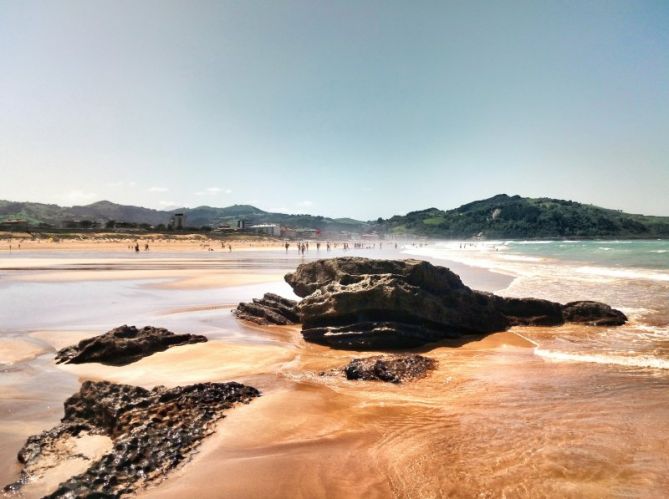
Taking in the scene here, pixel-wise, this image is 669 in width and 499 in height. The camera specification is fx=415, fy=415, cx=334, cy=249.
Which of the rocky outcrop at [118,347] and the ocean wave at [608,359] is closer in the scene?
the ocean wave at [608,359]

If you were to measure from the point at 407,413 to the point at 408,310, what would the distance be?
16.4 ft

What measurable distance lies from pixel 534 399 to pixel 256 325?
9205 millimetres

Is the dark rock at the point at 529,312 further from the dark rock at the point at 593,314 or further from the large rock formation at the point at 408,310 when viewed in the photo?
the dark rock at the point at 593,314

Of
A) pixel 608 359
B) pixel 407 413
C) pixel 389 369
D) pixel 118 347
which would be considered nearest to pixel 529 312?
pixel 608 359

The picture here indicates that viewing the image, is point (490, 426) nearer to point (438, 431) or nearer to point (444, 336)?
point (438, 431)

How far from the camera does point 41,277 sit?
1097 inches

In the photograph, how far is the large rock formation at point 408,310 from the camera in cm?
1133

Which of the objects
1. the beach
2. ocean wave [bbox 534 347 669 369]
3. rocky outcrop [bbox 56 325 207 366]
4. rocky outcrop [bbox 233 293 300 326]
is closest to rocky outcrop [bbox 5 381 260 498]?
the beach

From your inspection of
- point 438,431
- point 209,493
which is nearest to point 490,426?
point 438,431

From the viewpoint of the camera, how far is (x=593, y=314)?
13.7 metres

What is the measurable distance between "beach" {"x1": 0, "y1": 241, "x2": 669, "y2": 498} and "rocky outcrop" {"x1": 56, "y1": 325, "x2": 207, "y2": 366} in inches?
11.8

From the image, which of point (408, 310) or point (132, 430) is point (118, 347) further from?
point (408, 310)

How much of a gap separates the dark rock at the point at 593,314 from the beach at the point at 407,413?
508 millimetres

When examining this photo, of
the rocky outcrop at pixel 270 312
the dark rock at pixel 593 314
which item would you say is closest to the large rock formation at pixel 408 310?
the dark rock at pixel 593 314
